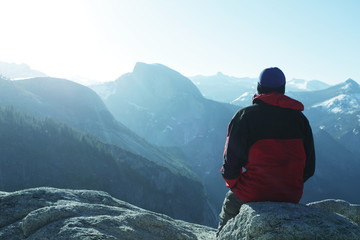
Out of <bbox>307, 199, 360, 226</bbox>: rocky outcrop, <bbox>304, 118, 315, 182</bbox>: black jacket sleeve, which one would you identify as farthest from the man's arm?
<bbox>307, 199, 360, 226</bbox>: rocky outcrop

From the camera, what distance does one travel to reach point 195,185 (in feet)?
626

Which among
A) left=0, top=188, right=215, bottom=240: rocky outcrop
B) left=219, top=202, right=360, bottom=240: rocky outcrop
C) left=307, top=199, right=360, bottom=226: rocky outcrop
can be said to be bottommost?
left=0, top=188, right=215, bottom=240: rocky outcrop

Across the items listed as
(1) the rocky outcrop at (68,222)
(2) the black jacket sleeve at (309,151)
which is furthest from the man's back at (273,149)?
(1) the rocky outcrop at (68,222)

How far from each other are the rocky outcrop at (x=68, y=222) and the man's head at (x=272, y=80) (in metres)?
4.88

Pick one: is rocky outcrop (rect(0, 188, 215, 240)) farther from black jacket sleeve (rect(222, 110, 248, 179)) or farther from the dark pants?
black jacket sleeve (rect(222, 110, 248, 179))

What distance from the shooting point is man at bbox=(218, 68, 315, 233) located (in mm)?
6699

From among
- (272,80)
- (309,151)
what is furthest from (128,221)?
(272,80)

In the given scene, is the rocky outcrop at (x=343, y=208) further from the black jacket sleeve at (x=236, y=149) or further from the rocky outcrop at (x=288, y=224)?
the black jacket sleeve at (x=236, y=149)

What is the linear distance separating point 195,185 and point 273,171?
188 metres

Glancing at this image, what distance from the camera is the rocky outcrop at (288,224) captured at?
543cm

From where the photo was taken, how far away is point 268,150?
6.73 m

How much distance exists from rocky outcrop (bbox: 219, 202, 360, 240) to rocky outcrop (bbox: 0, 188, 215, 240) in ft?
10.4

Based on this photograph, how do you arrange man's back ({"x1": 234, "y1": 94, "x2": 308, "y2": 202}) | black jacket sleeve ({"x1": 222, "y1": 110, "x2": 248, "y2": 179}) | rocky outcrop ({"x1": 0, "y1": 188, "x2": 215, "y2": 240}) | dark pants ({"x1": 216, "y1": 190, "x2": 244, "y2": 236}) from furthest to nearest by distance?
rocky outcrop ({"x1": 0, "y1": 188, "x2": 215, "y2": 240}) < dark pants ({"x1": 216, "y1": 190, "x2": 244, "y2": 236}) < black jacket sleeve ({"x1": 222, "y1": 110, "x2": 248, "y2": 179}) < man's back ({"x1": 234, "y1": 94, "x2": 308, "y2": 202})

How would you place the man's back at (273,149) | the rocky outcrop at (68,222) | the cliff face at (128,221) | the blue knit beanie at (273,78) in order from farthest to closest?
the rocky outcrop at (68,222) → the blue knit beanie at (273,78) → the man's back at (273,149) → the cliff face at (128,221)
